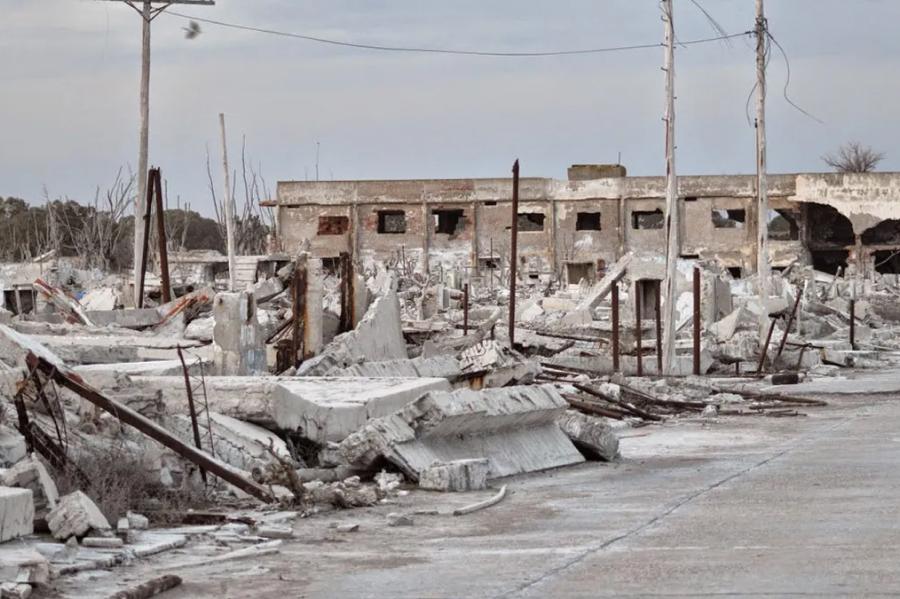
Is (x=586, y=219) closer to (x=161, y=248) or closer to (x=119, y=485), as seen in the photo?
(x=161, y=248)

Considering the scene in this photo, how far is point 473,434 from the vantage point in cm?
1208

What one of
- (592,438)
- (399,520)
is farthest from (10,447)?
(592,438)

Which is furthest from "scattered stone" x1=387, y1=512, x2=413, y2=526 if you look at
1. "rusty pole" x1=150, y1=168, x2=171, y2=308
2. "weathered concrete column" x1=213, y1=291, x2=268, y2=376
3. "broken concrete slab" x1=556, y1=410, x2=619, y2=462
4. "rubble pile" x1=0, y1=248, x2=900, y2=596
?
"rusty pole" x1=150, y1=168, x2=171, y2=308

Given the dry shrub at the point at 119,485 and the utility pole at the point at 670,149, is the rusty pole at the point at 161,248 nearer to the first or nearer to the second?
the utility pole at the point at 670,149

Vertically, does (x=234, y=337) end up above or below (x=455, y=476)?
above

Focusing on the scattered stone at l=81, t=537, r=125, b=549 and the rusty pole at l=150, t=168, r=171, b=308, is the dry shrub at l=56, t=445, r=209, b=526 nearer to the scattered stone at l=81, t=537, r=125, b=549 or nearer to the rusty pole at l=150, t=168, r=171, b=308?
the scattered stone at l=81, t=537, r=125, b=549

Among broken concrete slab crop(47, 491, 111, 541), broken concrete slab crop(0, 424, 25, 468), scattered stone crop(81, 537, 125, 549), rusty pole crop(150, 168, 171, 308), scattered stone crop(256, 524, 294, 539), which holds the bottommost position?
scattered stone crop(256, 524, 294, 539)

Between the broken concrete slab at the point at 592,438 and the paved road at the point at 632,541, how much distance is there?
27 cm

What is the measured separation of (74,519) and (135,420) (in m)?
1.35

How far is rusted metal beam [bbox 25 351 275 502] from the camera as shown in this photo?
905 centimetres

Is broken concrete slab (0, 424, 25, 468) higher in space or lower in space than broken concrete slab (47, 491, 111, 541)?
higher

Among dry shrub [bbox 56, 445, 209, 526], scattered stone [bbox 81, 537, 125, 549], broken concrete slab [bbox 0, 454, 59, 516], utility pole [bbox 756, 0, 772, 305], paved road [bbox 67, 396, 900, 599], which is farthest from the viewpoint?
utility pole [bbox 756, 0, 772, 305]

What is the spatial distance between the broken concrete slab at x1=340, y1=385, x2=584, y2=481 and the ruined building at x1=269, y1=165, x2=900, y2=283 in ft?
160

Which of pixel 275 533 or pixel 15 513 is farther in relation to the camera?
pixel 275 533
